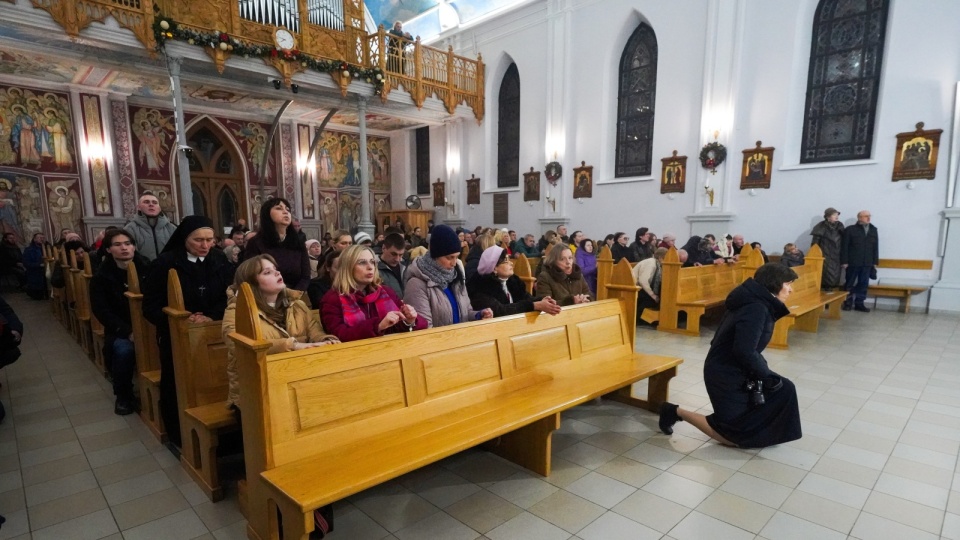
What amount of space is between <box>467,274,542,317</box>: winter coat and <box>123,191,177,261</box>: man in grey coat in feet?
10.2

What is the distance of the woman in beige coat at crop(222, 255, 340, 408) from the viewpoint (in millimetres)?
2443

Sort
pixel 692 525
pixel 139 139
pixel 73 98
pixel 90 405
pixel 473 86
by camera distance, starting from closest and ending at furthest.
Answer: pixel 692 525
pixel 90 405
pixel 73 98
pixel 139 139
pixel 473 86

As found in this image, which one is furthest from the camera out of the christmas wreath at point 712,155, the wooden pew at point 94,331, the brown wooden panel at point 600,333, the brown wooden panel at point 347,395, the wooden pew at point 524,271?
the christmas wreath at point 712,155

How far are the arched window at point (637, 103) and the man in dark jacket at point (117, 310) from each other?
10.2 metres

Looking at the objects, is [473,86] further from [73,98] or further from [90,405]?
[90,405]

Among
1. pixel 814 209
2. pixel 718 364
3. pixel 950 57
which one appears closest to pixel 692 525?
pixel 718 364

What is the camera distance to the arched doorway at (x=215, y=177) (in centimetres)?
1266

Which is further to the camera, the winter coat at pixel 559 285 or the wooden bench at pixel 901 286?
the wooden bench at pixel 901 286

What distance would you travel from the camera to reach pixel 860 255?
7711 mm

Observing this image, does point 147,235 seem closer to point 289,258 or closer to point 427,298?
point 289,258

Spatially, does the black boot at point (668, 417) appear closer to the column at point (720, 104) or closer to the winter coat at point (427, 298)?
the winter coat at point (427, 298)

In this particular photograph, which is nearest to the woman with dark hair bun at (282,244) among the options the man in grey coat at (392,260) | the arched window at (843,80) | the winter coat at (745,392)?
the man in grey coat at (392,260)

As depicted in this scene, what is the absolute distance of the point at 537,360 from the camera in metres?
3.09

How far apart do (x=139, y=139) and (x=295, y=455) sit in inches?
502
